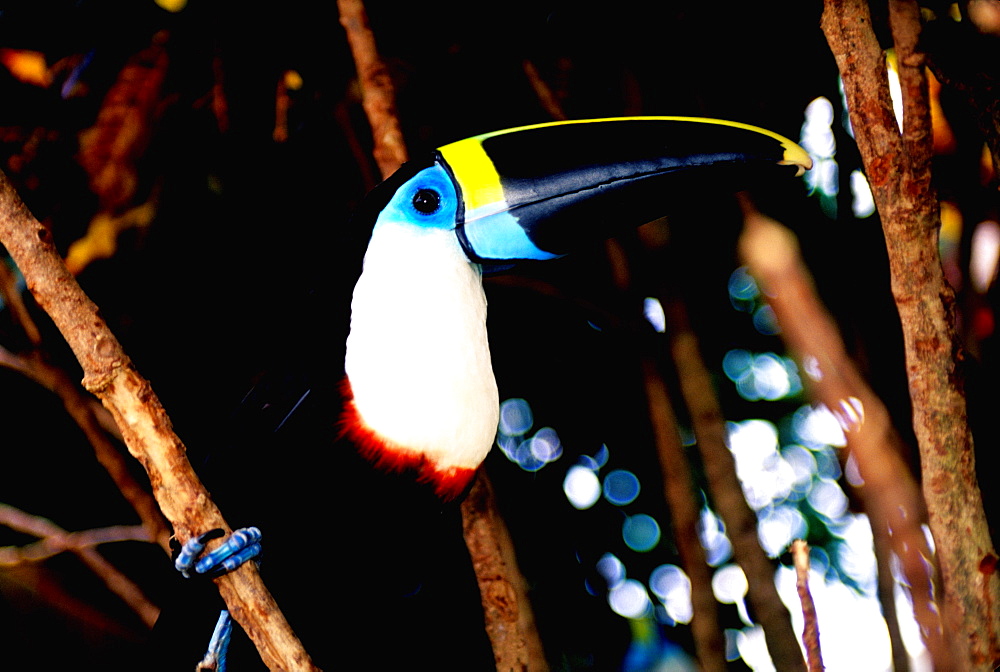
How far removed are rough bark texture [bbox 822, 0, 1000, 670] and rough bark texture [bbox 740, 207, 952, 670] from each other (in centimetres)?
32

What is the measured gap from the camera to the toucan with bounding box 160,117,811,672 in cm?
160

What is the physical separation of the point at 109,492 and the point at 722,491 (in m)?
2.07

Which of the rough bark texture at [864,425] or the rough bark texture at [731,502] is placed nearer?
the rough bark texture at [864,425]

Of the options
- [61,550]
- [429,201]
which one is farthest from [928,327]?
[61,550]

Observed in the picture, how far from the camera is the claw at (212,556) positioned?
56.5 inches

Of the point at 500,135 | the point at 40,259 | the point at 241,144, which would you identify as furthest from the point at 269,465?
the point at 241,144

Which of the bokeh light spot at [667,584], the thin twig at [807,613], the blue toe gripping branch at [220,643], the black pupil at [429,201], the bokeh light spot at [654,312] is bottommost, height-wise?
the bokeh light spot at [667,584]

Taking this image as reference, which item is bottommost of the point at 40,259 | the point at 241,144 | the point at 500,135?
the point at 500,135

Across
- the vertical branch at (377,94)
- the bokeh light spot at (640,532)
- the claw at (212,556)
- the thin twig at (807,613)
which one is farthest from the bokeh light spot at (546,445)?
the thin twig at (807,613)

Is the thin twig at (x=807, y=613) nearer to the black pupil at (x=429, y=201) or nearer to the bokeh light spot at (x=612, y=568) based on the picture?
the black pupil at (x=429, y=201)

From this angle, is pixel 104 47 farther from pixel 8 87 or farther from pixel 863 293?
pixel 863 293

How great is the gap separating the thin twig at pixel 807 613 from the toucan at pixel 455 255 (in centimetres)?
66

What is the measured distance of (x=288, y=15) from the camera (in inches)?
97.7

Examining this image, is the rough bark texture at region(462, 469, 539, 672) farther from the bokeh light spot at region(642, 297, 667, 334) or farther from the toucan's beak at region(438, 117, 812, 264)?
the bokeh light spot at region(642, 297, 667, 334)
